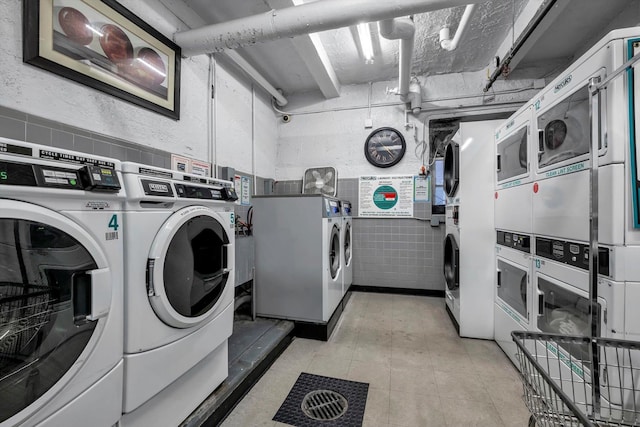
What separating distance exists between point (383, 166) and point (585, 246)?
264 centimetres

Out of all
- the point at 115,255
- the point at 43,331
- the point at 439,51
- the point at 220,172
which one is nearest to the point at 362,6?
the point at 439,51

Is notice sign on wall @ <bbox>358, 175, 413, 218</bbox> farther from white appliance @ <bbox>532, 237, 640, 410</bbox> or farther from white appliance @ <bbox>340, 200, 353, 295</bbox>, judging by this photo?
white appliance @ <bbox>532, 237, 640, 410</bbox>

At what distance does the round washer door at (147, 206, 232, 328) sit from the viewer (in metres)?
1.08

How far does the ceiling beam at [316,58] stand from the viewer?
245 cm

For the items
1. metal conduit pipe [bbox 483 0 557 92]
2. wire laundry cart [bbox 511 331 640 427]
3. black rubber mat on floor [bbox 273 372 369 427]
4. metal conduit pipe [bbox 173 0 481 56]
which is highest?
metal conduit pipe [bbox 483 0 557 92]

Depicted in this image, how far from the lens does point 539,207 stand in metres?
1.66

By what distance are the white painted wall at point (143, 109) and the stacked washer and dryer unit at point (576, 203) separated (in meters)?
2.62

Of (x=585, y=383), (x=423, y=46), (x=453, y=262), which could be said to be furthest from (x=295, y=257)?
(x=423, y=46)

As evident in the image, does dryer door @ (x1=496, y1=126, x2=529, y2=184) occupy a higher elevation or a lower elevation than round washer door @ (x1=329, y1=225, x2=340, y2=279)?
higher

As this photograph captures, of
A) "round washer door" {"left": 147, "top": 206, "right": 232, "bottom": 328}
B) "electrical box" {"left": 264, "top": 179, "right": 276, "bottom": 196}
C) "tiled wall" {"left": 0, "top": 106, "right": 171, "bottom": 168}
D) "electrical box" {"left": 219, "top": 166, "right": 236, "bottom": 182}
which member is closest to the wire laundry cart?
"round washer door" {"left": 147, "top": 206, "right": 232, "bottom": 328}

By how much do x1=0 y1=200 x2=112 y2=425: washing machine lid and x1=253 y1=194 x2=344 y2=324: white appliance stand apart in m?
1.59

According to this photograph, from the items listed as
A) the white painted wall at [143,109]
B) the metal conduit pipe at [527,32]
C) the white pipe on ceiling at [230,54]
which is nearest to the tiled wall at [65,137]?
the white painted wall at [143,109]

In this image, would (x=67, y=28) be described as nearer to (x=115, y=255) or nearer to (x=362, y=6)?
(x=115, y=255)

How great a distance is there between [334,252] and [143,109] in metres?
2.06
